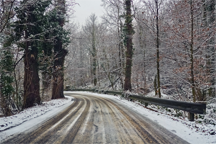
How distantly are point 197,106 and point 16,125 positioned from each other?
259 inches

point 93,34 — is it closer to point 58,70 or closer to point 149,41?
point 58,70

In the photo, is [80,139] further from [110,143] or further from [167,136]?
[167,136]

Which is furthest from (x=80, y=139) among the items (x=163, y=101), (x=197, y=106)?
(x=163, y=101)

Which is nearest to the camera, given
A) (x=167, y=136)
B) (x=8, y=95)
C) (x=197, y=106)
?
(x=167, y=136)

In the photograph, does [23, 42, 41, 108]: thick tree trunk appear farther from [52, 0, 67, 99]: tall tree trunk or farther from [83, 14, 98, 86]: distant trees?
[83, 14, 98, 86]: distant trees

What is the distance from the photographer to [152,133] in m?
4.29

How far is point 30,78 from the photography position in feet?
32.7

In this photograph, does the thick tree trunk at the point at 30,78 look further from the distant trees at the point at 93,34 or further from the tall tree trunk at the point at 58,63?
the distant trees at the point at 93,34

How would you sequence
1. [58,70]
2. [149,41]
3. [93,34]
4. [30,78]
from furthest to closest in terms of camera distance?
[93,34], [58,70], [149,41], [30,78]

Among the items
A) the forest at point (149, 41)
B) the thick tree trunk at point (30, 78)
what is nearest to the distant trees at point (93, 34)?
the forest at point (149, 41)

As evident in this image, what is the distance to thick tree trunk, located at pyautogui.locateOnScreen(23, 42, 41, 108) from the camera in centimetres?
974

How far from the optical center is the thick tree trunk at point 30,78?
9.74 m

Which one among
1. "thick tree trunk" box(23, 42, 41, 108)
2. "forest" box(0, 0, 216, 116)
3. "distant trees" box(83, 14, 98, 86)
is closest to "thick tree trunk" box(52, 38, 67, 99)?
"forest" box(0, 0, 216, 116)

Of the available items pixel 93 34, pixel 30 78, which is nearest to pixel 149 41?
pixel 30 78
